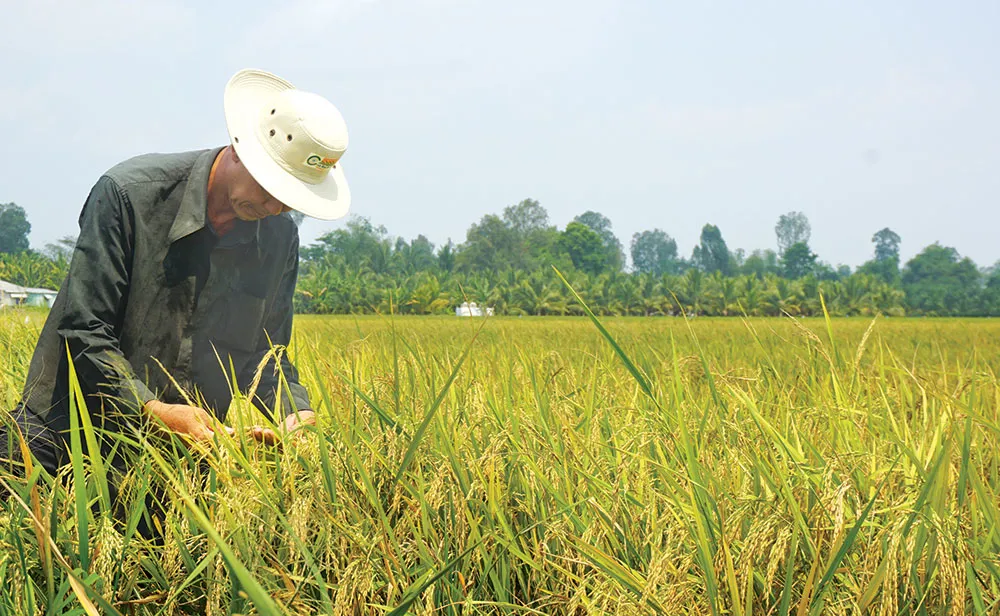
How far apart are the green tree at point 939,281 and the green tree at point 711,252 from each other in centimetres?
2121

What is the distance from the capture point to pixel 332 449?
5.12 feet

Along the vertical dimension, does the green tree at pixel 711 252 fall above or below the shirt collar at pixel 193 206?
above

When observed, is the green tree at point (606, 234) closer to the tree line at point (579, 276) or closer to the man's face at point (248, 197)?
the tree line at point (579, 276)

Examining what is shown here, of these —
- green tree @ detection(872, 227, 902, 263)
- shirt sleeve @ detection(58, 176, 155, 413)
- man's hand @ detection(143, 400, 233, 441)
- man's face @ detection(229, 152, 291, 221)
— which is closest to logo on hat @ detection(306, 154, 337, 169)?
man's face @ detection(229, 152, 291, 221)

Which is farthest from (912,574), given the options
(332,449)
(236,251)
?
(236,251)

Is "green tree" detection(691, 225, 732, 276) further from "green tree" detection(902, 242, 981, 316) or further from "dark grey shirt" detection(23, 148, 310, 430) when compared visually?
"dark grey shirt" detection(23, 148, 310, 430)

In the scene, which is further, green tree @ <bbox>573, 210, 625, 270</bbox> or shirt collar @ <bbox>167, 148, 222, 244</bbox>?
green tree @ <bbox>573, 210, 625, 270</bbox>

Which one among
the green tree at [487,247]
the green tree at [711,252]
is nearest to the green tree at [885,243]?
the green tree at [711,252]

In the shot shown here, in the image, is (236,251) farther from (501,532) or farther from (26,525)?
(501,532)

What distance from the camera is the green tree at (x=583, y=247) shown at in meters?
74.9

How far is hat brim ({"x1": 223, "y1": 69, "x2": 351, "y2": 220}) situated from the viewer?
81.8 inches

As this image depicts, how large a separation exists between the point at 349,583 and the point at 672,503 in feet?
1.83

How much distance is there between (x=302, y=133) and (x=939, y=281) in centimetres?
7441

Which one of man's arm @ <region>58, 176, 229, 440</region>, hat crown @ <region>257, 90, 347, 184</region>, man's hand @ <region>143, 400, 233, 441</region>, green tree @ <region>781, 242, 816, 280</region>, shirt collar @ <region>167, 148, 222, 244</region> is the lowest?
man's hand @ <region>143, 400, 233, 441</region>
